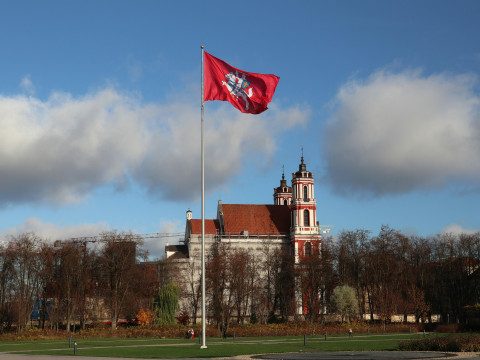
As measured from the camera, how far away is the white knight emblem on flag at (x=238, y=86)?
33094mm

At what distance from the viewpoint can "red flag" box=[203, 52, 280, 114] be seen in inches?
1302

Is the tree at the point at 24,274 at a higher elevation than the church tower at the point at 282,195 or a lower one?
lower

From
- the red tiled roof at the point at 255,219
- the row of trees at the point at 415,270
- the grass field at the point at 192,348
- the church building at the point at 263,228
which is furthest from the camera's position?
the red tiled roof at the point at 255,219

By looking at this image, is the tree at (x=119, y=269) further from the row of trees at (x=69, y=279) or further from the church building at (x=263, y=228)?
the church building at (x=263, y=228)

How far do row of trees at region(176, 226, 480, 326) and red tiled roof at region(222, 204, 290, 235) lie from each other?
23.1 m

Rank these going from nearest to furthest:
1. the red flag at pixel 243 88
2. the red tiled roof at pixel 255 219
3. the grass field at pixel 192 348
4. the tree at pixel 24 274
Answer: the red flag at pixel 243 88, the grass field at pixel 192 348, the tree at pixel 24 274, the red tiled roof at pixel 255 219

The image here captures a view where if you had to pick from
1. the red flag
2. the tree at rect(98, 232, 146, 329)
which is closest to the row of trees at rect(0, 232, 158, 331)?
the tree at rect(98, 232, 146, 329)

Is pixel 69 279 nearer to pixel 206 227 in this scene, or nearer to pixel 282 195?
pixel 206 227

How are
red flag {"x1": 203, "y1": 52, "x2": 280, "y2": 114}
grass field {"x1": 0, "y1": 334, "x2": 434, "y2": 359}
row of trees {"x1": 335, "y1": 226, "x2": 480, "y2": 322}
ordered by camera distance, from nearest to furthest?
red flag {"x1": 203, "y1": 52, "x2": 280, "y2": 114}
grass field {"x1": 0, "y1": 334, "x2": 434, "y2": 359}
row of trees {"x1": 335, "y1": 226, "x2": 480, "y2": 322}

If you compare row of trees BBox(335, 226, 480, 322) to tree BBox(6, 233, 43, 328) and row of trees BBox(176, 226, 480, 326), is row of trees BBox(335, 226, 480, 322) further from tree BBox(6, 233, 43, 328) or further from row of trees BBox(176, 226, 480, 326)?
tree BBox(6, 233, 43, 328)

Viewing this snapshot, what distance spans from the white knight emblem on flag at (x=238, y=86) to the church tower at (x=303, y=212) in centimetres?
8007

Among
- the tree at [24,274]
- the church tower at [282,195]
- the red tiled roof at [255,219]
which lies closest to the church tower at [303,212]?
the red tiled roof at [255,219]

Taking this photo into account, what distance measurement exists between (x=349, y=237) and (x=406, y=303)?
1499 cm

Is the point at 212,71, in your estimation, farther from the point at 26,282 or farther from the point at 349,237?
the point at 349,237
